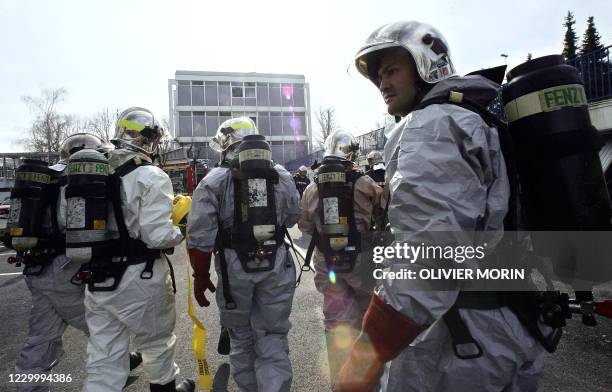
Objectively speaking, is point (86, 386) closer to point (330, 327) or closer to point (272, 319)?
point (272, 319)

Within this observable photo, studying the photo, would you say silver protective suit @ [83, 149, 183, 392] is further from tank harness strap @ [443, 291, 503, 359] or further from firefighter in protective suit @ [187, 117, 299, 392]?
tank harness strap @ [443, 291, 503, 359]

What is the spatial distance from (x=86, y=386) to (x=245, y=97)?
38989 mm

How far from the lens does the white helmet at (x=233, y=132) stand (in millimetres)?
3273

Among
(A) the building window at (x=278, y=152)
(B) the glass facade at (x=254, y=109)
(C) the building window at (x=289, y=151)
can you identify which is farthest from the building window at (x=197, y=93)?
(C) the building window at (x=289, y=151)

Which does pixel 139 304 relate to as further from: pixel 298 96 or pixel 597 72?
pixel 298 96

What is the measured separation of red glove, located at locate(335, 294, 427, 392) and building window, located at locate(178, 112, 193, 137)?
1510 inches

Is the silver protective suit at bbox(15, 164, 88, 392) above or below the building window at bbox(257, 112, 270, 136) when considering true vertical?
below

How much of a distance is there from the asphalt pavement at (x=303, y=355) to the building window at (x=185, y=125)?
111 feet

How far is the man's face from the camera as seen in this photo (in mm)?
1476

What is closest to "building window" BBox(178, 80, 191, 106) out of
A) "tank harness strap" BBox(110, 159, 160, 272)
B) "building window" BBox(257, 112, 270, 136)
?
"building window" BBox(257, 112, 270, 136)

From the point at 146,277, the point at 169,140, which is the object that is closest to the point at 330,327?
the point at 146,277

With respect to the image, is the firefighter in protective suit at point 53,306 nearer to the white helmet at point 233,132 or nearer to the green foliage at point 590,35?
the white helmet at point 233,132

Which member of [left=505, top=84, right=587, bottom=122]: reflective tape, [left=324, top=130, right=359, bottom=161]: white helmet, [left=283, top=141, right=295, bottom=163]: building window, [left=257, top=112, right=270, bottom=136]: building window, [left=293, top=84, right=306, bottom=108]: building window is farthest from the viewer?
[left=293, top=84, right=306, bottom=108]: building window

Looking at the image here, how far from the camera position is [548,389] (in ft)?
8.49
